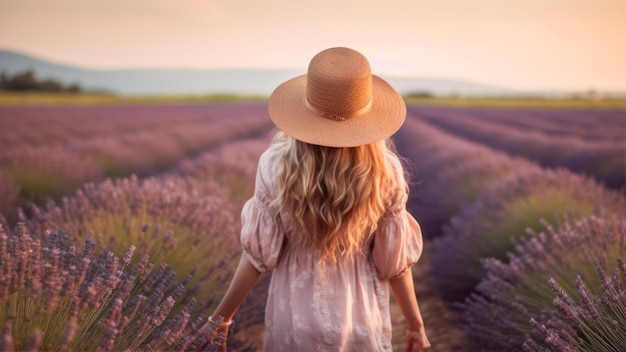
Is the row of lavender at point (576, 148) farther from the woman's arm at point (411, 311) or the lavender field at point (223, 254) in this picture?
the woman's arm at point (411, 311)

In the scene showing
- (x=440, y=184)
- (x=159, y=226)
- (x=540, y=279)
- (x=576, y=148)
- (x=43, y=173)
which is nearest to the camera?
(x=159, y=226)

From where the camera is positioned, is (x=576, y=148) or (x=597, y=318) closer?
(x=597, y=318)

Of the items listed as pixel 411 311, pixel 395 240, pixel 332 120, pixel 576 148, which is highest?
pixel 332 120

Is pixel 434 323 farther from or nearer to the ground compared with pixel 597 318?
nearer to the ground

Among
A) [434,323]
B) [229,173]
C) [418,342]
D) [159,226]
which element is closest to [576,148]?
[434,323]

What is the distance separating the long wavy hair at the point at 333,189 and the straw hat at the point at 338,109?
7 centimetres

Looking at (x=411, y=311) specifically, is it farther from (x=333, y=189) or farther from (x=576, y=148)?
(x=576, y=148)

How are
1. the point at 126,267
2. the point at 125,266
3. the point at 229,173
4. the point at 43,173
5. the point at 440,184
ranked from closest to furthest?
1. the point at 125,266
2. the point at 126,267
3. the point at 229,173
4. the point at 43,173
5. the point at 440,184

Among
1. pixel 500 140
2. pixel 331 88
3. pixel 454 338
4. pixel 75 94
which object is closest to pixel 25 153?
pixel 454 338

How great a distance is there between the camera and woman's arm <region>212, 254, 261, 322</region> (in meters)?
1.77

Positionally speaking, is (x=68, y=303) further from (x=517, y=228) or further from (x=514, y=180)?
(x=514, y=180)

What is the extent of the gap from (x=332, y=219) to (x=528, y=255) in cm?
139

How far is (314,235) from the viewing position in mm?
1670

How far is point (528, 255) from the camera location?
2.59 metres
